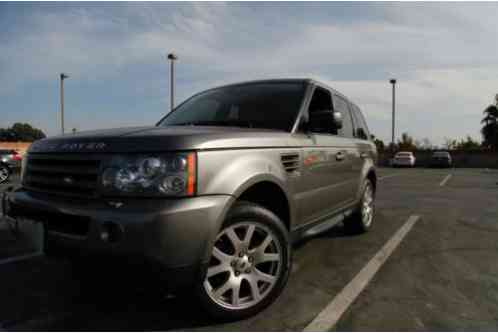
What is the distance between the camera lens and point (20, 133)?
298ft

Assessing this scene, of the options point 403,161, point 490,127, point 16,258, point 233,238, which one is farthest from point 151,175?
point 490,127

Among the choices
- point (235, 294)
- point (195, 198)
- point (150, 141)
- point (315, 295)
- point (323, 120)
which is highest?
point (323, 120)

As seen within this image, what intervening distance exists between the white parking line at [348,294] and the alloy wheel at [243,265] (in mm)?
396

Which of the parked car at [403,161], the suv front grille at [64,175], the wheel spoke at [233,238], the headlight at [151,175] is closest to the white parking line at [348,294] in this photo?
the wheel spoke at [233,238]

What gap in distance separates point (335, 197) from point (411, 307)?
4.60 feet

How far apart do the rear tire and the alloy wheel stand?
2.37 m

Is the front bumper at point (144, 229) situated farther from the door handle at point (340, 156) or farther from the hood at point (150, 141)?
the door handle at point (340, 156)

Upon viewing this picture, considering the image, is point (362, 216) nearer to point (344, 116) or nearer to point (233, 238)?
point (344, 116)

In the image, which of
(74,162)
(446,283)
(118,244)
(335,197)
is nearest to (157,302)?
(118,244)

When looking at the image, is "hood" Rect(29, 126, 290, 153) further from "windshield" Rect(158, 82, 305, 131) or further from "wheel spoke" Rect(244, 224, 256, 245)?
"windshield" Rect(158, 82, 305, 131)

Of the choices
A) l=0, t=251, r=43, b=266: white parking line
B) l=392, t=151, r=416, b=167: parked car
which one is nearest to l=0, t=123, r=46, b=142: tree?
l=392, t=151, r=416, b=167: parked car

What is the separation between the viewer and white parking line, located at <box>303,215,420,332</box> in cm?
240

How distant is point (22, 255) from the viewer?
3883 mm

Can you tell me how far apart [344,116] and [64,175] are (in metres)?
3.27
